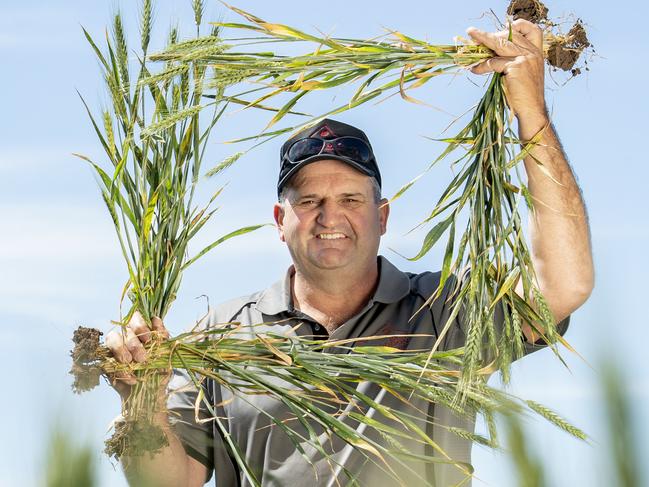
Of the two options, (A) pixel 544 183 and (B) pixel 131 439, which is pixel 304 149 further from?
(B) pixel 131 439

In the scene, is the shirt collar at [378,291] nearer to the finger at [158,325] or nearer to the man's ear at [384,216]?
the man's ear at [384,216]

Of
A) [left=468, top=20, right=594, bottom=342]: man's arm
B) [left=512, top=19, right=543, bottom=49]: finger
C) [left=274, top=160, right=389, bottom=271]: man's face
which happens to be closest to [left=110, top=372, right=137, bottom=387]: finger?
[left=274, top=160, right=389, bottom=271]: man's face

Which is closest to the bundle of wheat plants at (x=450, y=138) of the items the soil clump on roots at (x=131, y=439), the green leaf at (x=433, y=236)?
the green leaf at (x=433, y=236)

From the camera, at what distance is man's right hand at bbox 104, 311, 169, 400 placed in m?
2.15

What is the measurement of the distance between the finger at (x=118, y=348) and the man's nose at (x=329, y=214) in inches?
37.2

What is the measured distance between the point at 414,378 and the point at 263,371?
0.39m

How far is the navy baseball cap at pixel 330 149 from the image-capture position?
291 cm

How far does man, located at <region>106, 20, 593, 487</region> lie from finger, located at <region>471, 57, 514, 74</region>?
55cm

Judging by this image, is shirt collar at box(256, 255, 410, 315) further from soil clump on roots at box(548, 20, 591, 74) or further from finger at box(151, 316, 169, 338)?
soil clump on roots at box(548, 20, 591, 74)
